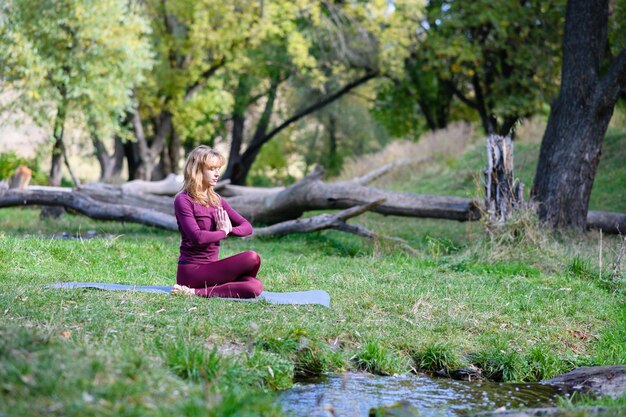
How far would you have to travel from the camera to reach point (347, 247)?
1334 centimetres

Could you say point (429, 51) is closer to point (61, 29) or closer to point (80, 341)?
point (61, 29)

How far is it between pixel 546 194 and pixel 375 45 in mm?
17885

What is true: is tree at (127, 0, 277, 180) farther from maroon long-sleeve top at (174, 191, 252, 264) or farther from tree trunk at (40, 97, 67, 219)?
maroon long-sleeve top at (174, 191, 252, 264)

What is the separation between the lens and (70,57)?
20.2 metres

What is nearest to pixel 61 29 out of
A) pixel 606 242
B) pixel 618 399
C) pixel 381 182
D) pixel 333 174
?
pixel 381 182

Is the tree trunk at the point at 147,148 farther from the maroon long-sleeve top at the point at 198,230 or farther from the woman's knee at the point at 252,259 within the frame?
the woman's knee at the point at 252,259

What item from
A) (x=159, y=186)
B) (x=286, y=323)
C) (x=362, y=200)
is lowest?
(x=286, y=323)

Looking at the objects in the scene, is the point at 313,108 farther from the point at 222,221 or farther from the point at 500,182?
the point at 222,221

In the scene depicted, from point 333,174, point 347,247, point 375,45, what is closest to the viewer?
point 347,247

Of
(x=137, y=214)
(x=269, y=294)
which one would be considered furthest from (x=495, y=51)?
(x=269, y=294)

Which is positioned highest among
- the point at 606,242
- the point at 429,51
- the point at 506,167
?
the point at 429,51

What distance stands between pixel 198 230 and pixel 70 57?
13.6 meters

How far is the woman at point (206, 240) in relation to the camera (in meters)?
8.12

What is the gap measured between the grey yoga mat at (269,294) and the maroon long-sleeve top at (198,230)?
0.47 m
